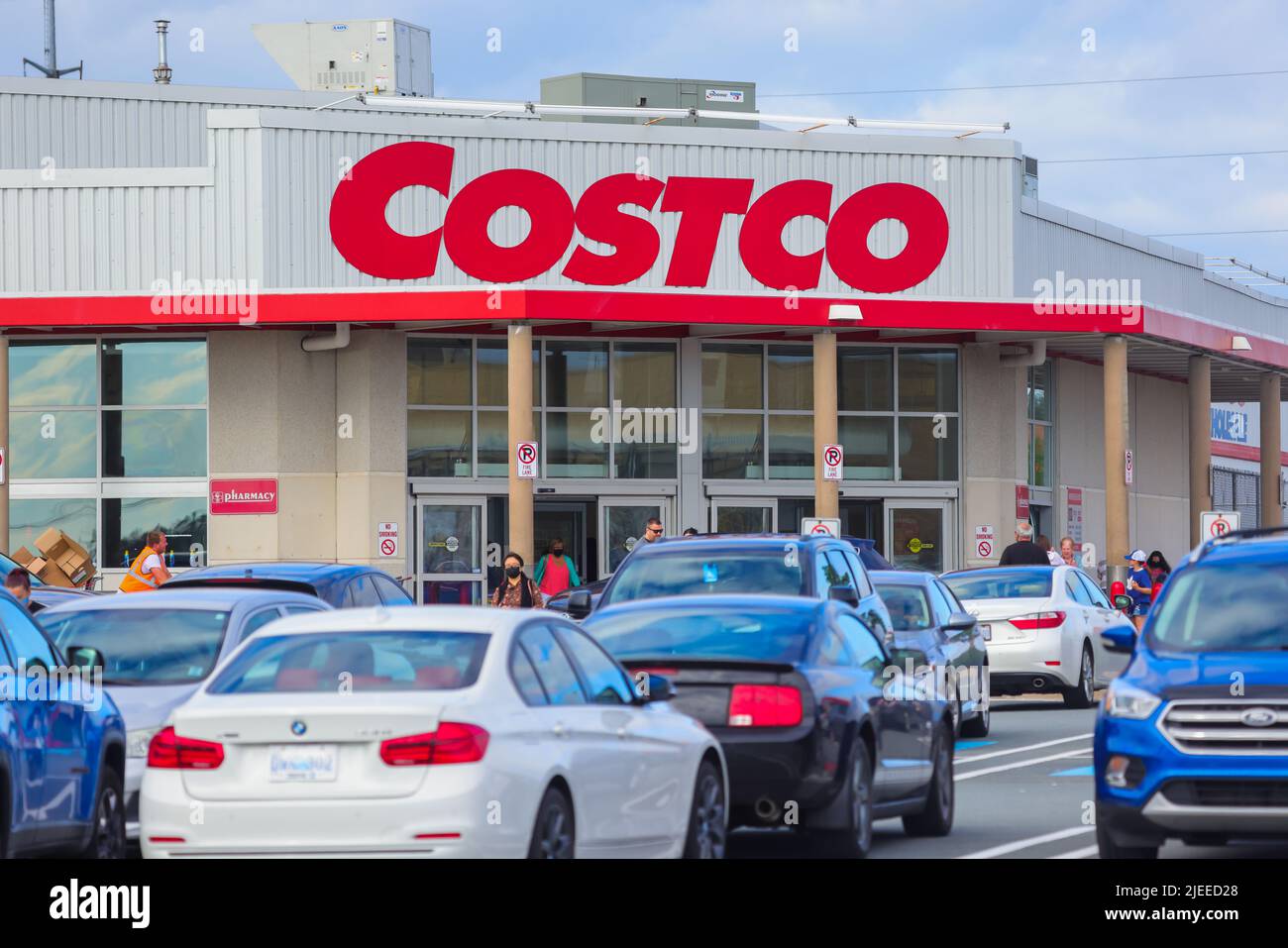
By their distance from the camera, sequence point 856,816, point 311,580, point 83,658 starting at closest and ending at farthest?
point 83,658 → point 856,816 → point 311,580

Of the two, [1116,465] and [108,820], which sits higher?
[1116,465]

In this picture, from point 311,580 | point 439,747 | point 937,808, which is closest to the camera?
point 439,747

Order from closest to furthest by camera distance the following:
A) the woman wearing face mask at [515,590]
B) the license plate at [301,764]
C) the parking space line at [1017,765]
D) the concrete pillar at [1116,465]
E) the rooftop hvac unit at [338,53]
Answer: the license plate at [301,764]
the parking space line at [1017,765]
the woman wearing face mask at [515,590]
the concrete pillar at [1116,465]
the rooftop hvac unit at [338,53]

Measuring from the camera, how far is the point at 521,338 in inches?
1206

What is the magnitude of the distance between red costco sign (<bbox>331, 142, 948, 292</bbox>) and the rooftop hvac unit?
1505 cm

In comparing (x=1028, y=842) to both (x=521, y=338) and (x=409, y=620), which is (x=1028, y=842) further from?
(x=521, y=338)

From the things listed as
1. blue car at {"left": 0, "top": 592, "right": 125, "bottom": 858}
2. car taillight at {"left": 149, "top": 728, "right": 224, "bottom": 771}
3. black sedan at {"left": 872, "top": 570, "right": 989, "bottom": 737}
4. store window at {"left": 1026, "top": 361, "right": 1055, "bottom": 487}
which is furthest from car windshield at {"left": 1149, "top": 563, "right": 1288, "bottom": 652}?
store window at {"left": 1026, "top": 361, "right": 1055, "bottom": 487}

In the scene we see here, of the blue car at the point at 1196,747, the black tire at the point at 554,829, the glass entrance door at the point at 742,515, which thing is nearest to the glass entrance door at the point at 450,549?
the glass entrance door at the point at 742,515

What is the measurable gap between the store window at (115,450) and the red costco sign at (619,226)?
354 cm

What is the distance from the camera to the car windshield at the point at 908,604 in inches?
765

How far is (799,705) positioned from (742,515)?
2371cm

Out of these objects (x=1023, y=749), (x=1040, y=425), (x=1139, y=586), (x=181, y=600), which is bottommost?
(x=1023, y=749)

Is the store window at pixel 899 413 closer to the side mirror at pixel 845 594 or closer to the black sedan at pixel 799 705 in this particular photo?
the side mirror at pixel 845 594

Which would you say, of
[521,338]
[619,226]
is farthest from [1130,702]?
[619,226]
